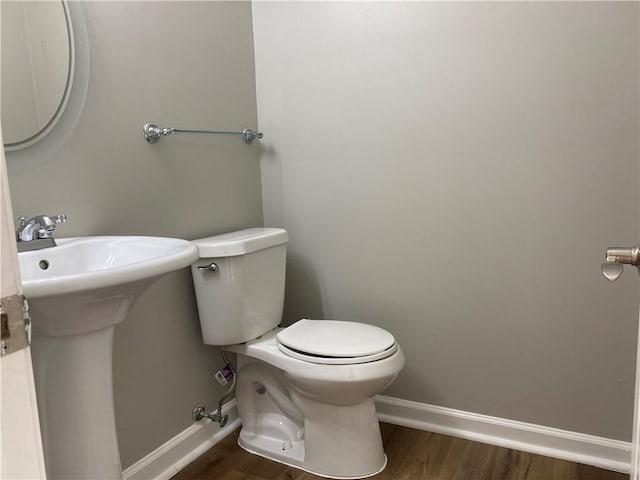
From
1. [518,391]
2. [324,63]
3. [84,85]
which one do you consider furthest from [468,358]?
[84,85]

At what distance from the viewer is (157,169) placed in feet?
5.69

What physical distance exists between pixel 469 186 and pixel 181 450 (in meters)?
1.36

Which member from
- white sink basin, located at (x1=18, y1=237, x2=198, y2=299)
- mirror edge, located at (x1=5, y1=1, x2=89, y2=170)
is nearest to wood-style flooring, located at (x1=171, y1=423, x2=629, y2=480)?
white sink basin, located at (x1=18, y1=237, x2=198, y2=299)

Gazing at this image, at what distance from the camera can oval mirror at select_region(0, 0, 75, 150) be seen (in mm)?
1325

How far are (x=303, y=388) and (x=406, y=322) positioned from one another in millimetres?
515

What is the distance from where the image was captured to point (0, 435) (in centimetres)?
53

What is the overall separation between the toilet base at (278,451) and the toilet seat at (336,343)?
0.40m

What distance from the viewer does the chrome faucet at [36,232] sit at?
124 cm

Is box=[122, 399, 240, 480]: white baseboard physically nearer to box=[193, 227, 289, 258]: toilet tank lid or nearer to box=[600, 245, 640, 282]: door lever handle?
box=[193, 227, 289, 258]: toilet tank lid

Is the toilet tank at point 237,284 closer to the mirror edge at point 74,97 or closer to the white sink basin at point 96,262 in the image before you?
the white sink basin at point 96,262

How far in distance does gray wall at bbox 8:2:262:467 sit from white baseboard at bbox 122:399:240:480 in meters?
0.03

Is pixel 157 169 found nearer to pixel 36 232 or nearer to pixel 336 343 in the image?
pixel 36 232

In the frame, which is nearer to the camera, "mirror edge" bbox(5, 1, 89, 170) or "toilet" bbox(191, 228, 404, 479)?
"mirror edge" bbox(5, 1, 89, 170)

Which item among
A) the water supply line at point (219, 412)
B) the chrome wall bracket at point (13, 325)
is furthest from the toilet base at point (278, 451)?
the chrome wall bracket at point (13, 325)
